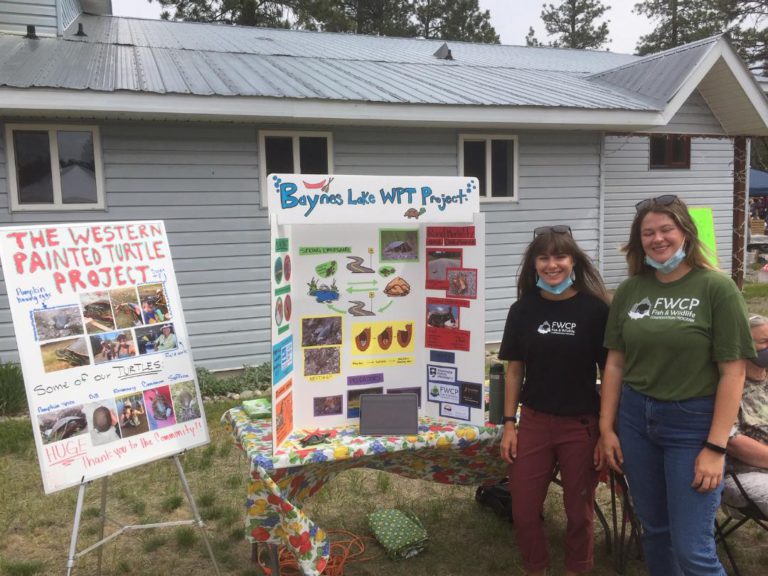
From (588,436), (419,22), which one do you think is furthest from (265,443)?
(419,22)

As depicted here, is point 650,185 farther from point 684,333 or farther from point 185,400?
point 185,400

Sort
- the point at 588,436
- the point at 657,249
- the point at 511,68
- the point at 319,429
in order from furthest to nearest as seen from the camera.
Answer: the point at 511,68, the point at 319,429, the point at 588,436, the point at 657,249

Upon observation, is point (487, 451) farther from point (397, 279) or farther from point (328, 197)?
point (328, 197)

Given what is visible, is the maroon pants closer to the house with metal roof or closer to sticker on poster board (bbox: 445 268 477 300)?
sticker on poster board (bbox: 445 268 477 300)

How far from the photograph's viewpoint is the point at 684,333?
2.18 m

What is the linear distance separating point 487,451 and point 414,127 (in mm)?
5120

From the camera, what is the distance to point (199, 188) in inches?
263

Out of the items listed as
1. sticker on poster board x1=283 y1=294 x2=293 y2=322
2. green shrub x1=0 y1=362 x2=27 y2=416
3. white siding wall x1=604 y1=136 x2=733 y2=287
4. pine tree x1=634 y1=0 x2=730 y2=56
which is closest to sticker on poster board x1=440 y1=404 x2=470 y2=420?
sticker on poster board x1=283 y1=294 x2=293 y2=322

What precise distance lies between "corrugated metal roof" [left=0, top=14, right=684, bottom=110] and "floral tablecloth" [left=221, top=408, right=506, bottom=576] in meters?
4.18

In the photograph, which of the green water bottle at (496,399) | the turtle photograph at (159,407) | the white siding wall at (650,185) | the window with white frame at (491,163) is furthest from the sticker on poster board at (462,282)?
the white siding wall at (650,185)

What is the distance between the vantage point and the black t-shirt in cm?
261

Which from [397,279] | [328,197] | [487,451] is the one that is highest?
[328,197]

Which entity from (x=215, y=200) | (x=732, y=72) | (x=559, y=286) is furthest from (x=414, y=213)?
(x=732, y=72)

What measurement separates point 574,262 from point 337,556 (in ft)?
6.50
